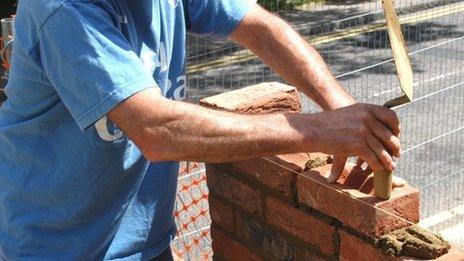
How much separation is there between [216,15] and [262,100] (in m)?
0.46

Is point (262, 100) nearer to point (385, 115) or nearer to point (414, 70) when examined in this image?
point (385, 115)

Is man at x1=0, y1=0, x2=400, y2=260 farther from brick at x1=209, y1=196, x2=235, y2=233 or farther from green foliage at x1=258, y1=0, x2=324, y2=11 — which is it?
green foliage at x1=258, y1=0, x2=324, y2=11

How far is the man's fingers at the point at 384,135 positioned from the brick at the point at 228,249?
0.95 meters

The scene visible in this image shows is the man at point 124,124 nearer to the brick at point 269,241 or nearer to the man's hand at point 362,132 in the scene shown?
the man's hand at point 362,132

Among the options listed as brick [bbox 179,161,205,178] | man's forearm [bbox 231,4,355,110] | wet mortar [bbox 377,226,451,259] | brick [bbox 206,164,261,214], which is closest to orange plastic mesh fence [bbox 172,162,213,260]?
brick [bbox 179,161,205,178]

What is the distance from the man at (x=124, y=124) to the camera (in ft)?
6.54

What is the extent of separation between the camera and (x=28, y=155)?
235 cm

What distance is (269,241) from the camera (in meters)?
2.77

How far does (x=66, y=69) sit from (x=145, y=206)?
0.66m

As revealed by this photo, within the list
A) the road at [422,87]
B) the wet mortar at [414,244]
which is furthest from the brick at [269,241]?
the road at [422,87]

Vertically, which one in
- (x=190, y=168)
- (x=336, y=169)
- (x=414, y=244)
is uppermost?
(x=336, y=169)

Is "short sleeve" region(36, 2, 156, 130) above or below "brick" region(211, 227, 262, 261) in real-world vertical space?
above

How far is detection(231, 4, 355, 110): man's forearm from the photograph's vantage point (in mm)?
2588

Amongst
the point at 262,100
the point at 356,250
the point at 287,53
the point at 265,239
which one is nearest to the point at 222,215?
the point at 265,239
